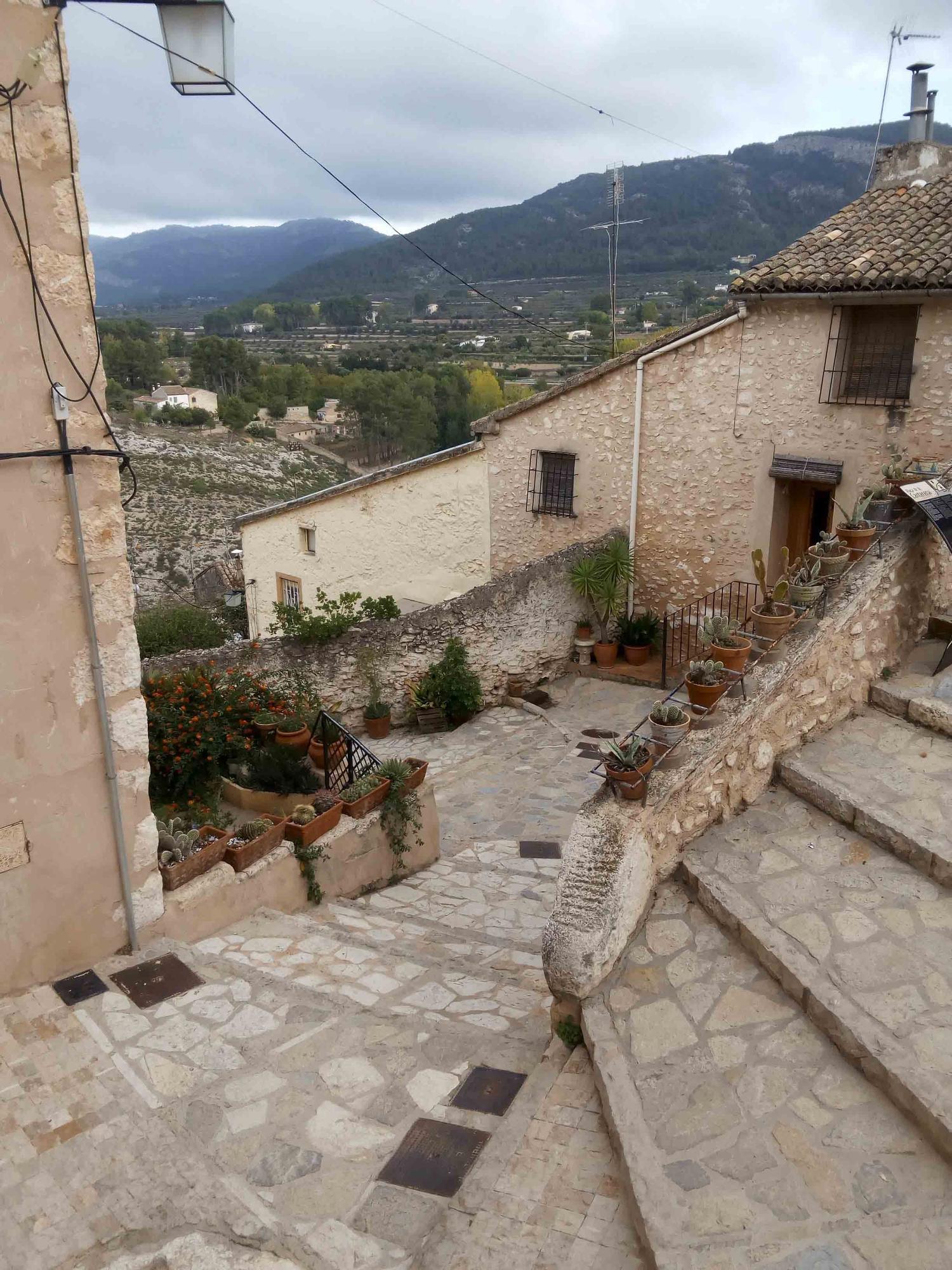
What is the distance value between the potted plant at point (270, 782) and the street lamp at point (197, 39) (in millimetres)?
5521

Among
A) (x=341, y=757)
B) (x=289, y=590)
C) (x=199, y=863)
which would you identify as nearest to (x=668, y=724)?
(x=199, y=863)

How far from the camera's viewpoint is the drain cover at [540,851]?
828cm

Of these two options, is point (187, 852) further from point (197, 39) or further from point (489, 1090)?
point (197, 39)

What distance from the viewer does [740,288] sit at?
1128cm

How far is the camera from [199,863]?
5.88 metres

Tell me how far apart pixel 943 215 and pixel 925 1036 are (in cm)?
1069

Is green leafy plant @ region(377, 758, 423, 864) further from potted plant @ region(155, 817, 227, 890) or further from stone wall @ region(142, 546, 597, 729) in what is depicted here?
stone wall @ region(142, 546, 597, 729)

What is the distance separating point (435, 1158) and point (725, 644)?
147 inches

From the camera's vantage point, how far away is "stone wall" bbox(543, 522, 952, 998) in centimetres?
451

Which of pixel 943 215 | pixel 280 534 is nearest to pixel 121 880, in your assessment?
pixel 943 215

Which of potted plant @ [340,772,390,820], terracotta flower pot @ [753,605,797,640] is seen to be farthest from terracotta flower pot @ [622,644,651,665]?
terracotta flower pot @ [753,605,797,640]

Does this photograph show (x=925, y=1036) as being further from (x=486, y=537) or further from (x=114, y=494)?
(x=486, y=537)

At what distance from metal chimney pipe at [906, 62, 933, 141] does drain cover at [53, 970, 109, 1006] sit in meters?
13.9

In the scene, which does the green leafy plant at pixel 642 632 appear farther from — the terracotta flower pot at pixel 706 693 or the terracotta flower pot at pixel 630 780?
the terracotta flower pot at pixel 630 780
